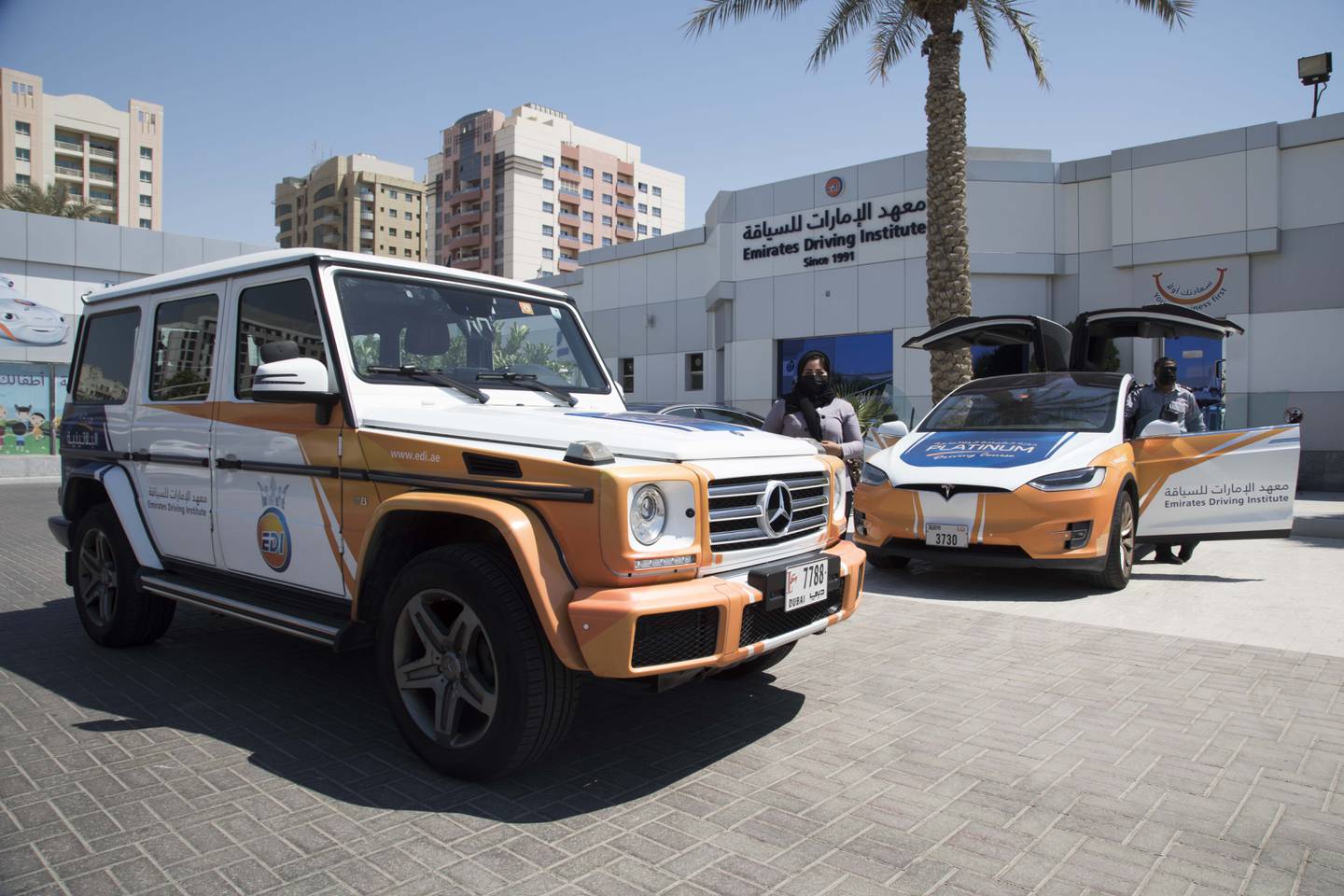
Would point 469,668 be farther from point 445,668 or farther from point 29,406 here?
point 29,406

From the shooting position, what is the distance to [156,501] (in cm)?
479

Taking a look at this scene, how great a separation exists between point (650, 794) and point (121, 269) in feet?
99.0

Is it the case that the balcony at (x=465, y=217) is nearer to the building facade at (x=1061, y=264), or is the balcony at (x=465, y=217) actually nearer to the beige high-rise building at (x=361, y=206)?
the beige high-rise building at (x=361, y=206)

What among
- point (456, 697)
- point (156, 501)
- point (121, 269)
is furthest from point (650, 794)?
point (121, 269)

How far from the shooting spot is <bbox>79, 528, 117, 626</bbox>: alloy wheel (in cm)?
509

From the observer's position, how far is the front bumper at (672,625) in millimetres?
2846

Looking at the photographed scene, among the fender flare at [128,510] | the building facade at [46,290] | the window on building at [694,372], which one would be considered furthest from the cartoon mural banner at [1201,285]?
the building facade at [46,290]

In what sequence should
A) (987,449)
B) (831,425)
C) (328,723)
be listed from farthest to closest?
(831,425) → (987,449) → (328,723)

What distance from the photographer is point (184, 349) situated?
4676 millimetres

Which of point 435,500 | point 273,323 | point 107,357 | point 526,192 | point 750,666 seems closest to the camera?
point 435,500

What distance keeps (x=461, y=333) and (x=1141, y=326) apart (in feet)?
25.4

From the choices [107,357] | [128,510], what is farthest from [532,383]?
[107,357]

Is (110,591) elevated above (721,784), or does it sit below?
above

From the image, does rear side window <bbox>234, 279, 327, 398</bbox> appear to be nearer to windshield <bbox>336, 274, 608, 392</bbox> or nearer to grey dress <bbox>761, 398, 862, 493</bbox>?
windshield <bbox>336, 274, 608, 392</bbox>
